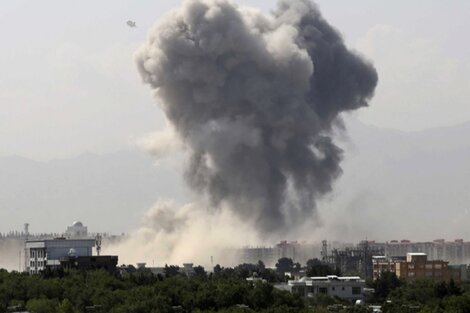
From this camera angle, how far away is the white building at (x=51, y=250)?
13950 centimetres

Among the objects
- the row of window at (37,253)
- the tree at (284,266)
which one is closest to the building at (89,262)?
the row of window at (37,253)

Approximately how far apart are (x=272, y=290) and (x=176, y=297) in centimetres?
613

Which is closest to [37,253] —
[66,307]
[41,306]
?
[41,306]

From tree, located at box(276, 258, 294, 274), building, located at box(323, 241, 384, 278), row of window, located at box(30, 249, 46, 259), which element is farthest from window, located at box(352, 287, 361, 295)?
building, located at box(323, 241, 384, 278)

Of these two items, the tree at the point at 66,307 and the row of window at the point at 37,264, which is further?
the row of window at the point at 37,264

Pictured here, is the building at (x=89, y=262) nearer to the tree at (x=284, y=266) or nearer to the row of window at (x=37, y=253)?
the row of window at (x=37, y=253)

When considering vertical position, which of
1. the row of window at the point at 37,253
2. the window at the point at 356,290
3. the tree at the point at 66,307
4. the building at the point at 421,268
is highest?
the row of window at the point at 37,253

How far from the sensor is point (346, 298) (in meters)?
101

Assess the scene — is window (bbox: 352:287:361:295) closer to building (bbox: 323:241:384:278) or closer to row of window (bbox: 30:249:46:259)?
row of window (bbox: 30:249:46:259)

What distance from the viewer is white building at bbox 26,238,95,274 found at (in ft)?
458

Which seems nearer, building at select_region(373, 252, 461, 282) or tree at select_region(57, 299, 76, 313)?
tree at select_region(57, 299, 76, 313)

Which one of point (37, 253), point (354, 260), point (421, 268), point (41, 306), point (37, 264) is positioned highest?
point (37, 253)

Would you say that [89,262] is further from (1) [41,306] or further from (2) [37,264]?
(1) [41,306]

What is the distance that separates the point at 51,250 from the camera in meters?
140
